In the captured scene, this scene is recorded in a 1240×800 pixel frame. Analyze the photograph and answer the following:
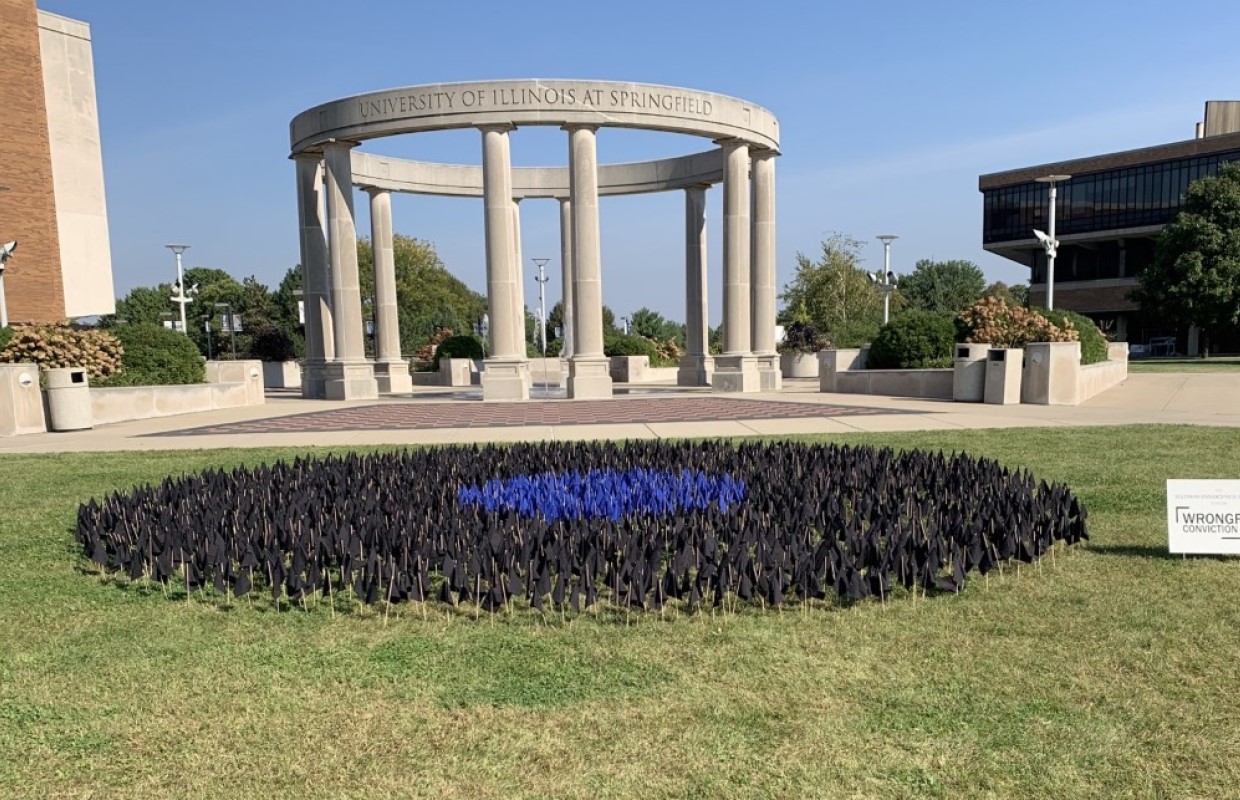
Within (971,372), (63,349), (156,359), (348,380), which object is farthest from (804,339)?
(63,349)

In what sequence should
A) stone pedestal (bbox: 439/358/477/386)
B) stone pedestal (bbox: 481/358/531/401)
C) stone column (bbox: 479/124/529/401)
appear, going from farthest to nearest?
stone pedestal (bbox: 439/358/477/386) → stone column (bbox: 479/124/529/401) → stone pedestal (bbox: 481/358/531/401)

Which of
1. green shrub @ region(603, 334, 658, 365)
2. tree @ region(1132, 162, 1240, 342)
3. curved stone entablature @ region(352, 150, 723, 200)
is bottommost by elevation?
green shrub @ region(603, 334, 658, 365)

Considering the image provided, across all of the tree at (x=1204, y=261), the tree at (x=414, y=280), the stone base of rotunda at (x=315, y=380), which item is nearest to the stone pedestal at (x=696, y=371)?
the stone base of rotunda at (x=315, y=380)

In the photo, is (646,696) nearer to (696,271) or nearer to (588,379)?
(588,379)

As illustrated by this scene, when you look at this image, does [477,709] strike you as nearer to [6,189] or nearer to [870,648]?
[870,648]

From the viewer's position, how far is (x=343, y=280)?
25594 mm

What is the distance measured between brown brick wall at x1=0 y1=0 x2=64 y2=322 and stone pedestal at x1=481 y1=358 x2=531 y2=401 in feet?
65.7

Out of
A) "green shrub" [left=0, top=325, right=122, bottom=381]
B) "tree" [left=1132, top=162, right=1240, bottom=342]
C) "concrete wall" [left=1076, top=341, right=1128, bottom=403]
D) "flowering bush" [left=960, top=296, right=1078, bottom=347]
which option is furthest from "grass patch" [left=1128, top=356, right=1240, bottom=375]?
"green shrub" [left=0, top=325, right=122, bottom=381]

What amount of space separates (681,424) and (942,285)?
9321 centimetres

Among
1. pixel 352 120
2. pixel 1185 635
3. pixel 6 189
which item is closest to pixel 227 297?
pixel 6 189

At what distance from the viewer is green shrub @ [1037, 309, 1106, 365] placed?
22203mm

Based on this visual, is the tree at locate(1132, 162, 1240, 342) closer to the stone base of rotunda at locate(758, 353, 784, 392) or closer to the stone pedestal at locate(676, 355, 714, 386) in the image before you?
the stone base of rotunda at locate(758, 353, 784, 392)

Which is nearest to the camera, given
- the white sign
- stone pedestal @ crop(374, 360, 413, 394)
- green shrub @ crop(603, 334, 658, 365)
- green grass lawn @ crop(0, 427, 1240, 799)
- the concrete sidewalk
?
green grass lawn @ crop(0, 427, 1240, 799)

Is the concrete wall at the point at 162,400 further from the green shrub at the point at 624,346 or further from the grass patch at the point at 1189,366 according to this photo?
the grass patch at the point at 1189,366
